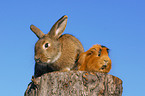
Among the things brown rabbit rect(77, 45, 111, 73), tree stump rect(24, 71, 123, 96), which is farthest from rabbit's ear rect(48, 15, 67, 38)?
tree stump rect(24, 71, 123, 96)

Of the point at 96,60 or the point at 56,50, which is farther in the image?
the point at 56,50

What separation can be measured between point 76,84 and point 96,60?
0.96m

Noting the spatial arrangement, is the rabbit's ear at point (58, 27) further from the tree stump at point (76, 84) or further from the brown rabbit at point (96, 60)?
the tree stump at point (76, 84)

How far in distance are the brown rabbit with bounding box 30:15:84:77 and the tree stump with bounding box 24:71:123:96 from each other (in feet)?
3.36

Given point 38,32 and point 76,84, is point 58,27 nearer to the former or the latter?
point 38,32

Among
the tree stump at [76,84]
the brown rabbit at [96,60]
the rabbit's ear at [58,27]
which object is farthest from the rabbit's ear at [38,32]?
the tree stump at [76,84]

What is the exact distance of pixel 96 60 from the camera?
17.4ft

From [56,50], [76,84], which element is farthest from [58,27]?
[76,84]

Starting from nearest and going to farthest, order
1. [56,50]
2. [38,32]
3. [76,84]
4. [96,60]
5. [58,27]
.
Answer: [76,84]
[96,60]
[56,50]
[58,27]
[38,32]

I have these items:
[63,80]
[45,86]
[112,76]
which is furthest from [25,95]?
[112,76]

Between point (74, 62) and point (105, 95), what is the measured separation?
1.40 m

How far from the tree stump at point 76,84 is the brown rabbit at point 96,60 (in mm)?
399

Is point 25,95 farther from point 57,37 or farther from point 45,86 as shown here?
point 57,37

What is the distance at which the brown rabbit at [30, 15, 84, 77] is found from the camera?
5785 mm
